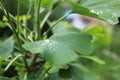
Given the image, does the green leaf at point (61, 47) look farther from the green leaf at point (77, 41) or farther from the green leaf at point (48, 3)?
the green leaf at point (48, 3)

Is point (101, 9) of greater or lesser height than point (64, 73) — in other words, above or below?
above

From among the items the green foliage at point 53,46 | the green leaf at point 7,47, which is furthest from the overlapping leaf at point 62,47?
the green leaf at point 7,47

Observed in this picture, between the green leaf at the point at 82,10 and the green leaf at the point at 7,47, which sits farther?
the green leaf at the point at 7,47

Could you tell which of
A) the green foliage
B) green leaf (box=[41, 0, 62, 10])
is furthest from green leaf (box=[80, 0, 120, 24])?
green leaf (box=[41, 0, 62, 10])

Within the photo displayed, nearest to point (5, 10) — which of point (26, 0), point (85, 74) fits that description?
point (26, 0)

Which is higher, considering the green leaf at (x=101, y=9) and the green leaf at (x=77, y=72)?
the green leaf at (x=101, y=9)

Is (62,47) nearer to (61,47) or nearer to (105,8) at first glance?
(61,47)

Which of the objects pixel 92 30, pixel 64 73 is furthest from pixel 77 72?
pixel 92 30

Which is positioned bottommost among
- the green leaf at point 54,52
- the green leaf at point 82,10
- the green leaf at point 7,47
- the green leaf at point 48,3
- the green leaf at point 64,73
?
the green leaf at point 64,73

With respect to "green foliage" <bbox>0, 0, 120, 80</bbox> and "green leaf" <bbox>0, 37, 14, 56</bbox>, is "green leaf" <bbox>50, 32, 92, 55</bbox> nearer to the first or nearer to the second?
"green foliage" <bbox>0, 0, 120, 80</bbox>
